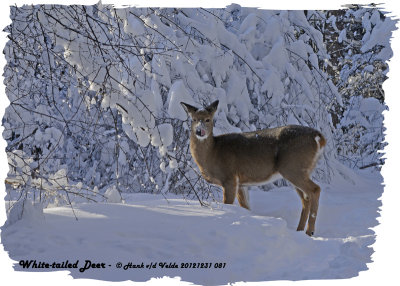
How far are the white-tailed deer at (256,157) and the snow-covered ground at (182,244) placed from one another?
480 mm

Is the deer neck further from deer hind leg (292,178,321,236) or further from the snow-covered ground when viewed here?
deer hind leg (292,178,321,236)

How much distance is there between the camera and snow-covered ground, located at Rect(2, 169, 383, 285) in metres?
3.71

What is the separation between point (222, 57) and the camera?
5.75 metres

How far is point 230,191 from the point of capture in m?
4.87

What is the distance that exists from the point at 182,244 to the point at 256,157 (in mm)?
1472

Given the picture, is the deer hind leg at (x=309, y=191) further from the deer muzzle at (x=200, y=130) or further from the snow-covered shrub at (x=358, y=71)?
the deer muzzle at (x=200, y=130)

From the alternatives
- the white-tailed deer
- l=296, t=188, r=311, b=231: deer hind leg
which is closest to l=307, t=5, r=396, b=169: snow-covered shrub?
the white-tailed deer

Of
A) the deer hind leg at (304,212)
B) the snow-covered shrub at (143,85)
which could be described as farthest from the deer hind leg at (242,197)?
the deer hind leg at (304,212)

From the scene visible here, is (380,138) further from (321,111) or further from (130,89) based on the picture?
(130,89)

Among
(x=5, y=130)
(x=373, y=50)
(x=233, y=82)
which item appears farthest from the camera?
(x=233, y=82)

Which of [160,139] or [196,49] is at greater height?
[196,49]

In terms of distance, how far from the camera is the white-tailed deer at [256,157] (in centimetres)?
483

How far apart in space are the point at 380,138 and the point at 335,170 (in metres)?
0.89

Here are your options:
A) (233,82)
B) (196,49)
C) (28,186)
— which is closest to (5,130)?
(28,186)
